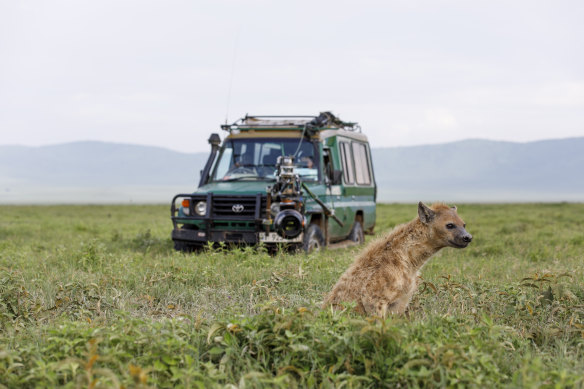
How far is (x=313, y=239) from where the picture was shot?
34.7 feet

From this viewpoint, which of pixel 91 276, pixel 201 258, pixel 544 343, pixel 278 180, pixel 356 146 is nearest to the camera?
pixel 544 343

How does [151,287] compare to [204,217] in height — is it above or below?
below

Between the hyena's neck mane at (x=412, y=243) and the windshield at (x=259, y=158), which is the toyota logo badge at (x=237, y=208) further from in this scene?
the hyena's neck mane at (x=412, y=243)

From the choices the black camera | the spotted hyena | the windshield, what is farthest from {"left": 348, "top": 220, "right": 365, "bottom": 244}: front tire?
the spotted hyena

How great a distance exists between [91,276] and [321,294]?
9.00ft

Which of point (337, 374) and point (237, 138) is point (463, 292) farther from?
point (237, 138)

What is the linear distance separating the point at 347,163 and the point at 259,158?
84.4 inches

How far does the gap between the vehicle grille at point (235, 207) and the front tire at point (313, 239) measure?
812mm

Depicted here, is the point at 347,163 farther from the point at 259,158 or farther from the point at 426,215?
the point at 426,215

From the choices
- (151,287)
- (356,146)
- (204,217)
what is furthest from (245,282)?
(356,146)

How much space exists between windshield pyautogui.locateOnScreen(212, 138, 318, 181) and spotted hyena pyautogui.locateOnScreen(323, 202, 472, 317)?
5428 mm

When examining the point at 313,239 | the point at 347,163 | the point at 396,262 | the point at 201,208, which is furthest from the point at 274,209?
the point at 396,262

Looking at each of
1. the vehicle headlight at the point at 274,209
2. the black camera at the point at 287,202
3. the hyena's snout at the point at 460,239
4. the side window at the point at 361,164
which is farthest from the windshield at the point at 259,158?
the hyena's snout at the point at 460,239

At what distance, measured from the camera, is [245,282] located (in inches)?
291
